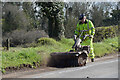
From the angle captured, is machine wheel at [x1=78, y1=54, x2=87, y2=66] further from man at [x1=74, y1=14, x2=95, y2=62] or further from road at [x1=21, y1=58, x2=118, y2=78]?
road at [x1=21, y1=58, x2=118, y2=78]

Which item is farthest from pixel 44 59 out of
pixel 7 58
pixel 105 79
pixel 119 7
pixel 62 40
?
pixel 119 7

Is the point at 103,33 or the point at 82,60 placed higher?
the point at 103,33

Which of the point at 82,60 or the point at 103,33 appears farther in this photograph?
the point at 103,33

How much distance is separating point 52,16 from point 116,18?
12868mm

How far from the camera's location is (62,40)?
48.6ft

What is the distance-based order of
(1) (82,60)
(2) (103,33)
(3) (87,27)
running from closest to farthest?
(3) (87,27) < (1) (82,60) < (2) (103,33)

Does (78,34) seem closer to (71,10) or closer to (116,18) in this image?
(116,18)

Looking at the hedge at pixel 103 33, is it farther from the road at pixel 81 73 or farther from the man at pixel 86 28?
the road at pixel 81 73

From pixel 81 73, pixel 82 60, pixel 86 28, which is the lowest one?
pixel 81 73

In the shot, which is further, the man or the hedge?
the hedge

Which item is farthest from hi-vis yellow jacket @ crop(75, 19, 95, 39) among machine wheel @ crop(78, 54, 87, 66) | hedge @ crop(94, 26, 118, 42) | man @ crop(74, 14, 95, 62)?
hedge @ crop(94, 26, 118, 42)


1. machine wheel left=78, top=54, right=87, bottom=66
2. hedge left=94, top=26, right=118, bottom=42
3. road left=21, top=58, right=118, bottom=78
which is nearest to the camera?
road left=21, top=58, right=118, bottom=78

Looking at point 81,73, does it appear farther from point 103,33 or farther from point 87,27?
point 103,33

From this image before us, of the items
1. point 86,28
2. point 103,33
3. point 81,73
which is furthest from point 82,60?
point 103,33
